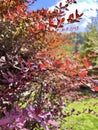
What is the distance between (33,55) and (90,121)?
5.58m

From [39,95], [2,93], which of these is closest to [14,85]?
[2,93]

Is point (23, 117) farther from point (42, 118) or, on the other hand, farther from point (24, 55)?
point (24, 55)

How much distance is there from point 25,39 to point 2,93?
18.5 inches

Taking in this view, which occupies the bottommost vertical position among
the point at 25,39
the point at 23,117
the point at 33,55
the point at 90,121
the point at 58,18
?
the point at 90,121

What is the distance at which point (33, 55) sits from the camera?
244 centimetres

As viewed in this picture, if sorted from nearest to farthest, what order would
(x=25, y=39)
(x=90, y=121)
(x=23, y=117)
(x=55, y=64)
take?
1. (x=23, y=117)
2. (x=55, y=64)
3. (x=25, y=39)
4. (x=90, y=121)

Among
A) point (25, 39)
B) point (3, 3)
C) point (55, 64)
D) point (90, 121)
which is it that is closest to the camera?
point (55, 64)

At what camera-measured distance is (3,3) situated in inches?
96.7

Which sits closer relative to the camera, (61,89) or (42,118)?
(42,118)

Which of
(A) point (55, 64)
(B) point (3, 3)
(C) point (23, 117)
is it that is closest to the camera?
(C) point (23, 117)

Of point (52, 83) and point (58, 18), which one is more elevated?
point (58, 18)

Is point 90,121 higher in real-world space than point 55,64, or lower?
lower

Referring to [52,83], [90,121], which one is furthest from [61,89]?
[90,121]

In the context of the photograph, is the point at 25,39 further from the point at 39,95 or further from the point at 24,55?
the point at 39,95
